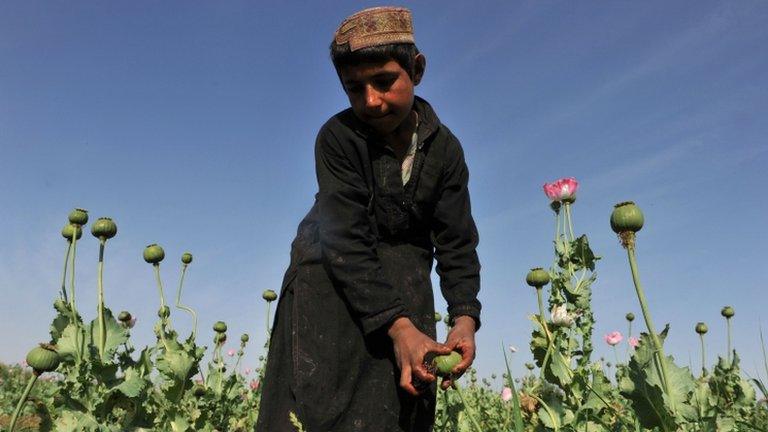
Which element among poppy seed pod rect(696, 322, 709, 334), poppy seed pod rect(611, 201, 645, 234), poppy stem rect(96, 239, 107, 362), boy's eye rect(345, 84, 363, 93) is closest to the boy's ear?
boy's eye rect(345, 84, 363, 93)

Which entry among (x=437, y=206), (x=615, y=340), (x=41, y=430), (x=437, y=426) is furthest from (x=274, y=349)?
(x=615, y=340)

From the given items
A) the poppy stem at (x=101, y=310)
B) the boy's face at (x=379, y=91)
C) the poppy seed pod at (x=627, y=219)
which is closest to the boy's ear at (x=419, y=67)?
the boy's face at (x=379, y=91)

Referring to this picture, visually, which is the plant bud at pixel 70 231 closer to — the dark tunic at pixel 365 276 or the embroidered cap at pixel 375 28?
the dark tunic at pixel 365 276

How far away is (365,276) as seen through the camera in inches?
79.5

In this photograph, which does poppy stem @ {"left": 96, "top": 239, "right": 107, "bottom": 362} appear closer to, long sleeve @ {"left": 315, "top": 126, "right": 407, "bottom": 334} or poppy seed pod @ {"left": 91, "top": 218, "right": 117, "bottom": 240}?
poppy seed pod @ {"left": 91, "top": 218, "right": 117, "bottom": 240}

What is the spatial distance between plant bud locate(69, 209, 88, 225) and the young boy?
4.61 feet

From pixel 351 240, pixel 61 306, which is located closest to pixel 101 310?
pixel 61 306

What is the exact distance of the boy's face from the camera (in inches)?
81.5

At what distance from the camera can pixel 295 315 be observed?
212 centimetres

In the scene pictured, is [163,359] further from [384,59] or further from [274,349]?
[384,59]

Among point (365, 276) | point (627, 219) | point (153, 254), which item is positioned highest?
point (153, 254)

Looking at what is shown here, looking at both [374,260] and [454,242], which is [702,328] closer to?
[454,242]

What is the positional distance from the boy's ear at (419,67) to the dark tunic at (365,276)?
10 centimetres

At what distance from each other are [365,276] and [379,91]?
0.58 metres
